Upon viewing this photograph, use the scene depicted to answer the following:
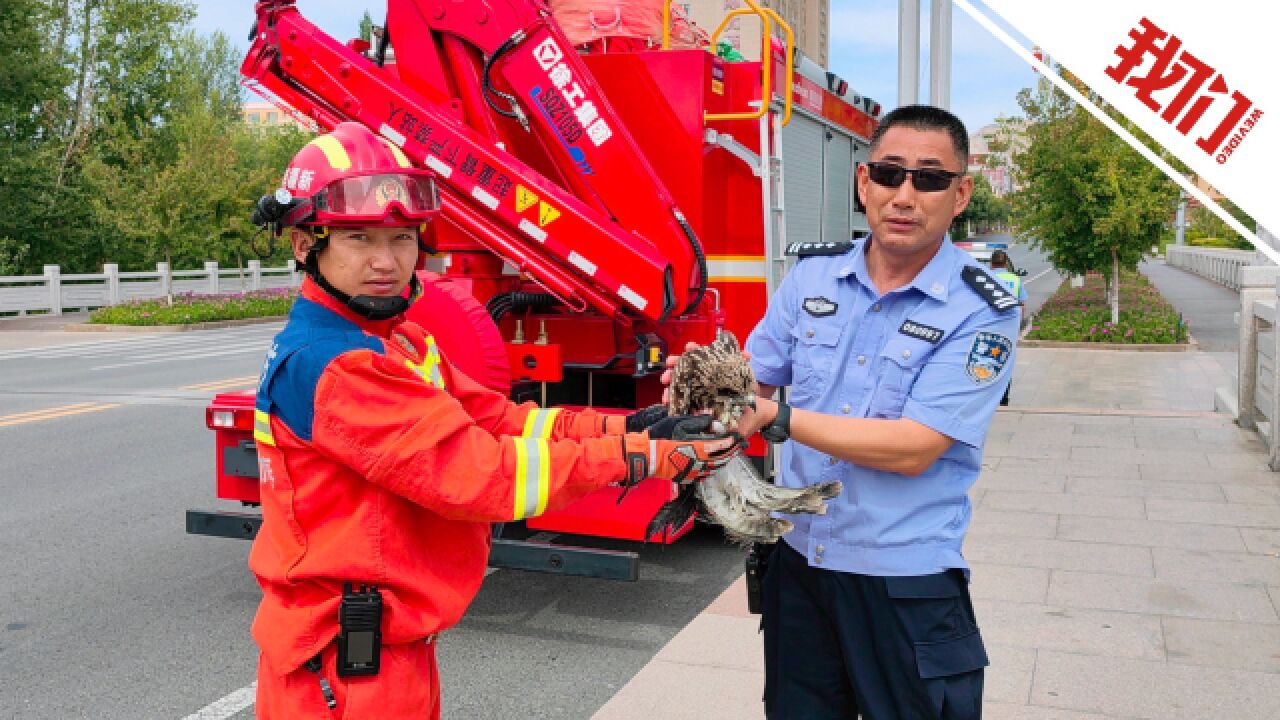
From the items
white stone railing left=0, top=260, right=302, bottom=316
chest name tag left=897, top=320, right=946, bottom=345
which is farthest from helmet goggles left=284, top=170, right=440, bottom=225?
white stone railing left=0, top=260, right=302, bottom=316

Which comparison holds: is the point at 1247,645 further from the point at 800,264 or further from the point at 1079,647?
the point at 800,264

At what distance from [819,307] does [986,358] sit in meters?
0.40

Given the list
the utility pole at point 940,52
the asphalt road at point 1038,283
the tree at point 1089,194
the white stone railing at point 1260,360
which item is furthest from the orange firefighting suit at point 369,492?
the asphalt road at point 1038,283

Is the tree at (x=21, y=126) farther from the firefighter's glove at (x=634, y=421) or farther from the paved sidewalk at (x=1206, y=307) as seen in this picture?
the firefighter's glove at (x=634, y=421)

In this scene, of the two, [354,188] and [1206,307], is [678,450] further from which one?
[1206,307]

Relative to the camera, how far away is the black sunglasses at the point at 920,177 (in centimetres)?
252

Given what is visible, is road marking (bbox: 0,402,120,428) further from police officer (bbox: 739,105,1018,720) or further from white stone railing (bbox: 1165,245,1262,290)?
white stone railing (bbox: 1165,245,1262,290)

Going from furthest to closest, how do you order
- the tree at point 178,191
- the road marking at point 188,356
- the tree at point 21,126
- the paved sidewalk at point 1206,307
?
the tree at point 21,126 → the tree at point 178,191 → the paved sidewalk at point 1206,307 → the road marking at point 188,356

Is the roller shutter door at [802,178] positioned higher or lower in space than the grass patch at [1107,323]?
higher

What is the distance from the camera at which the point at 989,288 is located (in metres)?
2.53

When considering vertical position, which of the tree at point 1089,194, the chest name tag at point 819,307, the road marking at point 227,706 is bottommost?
the road marking at point 227,706

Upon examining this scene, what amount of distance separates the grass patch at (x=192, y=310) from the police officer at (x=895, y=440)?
23.9m

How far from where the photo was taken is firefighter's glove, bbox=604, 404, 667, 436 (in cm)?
268

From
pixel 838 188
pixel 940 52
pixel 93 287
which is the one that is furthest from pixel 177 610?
pixel 93 287
